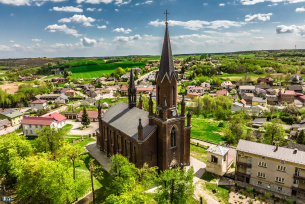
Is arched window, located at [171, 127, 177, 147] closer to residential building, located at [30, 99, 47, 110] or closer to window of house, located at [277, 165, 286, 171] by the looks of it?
window of house, located at [277, 165, 286, 171]

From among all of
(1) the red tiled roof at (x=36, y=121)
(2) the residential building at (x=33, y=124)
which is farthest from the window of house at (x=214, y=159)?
(1) the red tiled roof at (x=36, y=121)

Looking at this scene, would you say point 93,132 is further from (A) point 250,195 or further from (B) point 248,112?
(B) point 248,112

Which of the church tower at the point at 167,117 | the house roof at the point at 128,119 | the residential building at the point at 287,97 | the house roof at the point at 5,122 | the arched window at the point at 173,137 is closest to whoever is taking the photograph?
the church tower at the point at 167,117

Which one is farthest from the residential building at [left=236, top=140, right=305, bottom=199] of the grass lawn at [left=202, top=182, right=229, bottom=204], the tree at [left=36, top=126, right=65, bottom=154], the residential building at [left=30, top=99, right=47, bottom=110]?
the residential building at [left=30, top=99, right=47, bottom=110]

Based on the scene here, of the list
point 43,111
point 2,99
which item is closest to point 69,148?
point 43,111

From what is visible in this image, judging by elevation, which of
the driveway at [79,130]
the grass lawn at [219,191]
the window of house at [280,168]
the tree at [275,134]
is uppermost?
the tree at [275,134]

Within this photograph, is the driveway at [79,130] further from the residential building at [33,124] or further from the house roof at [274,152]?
the house roof at [274,152]
